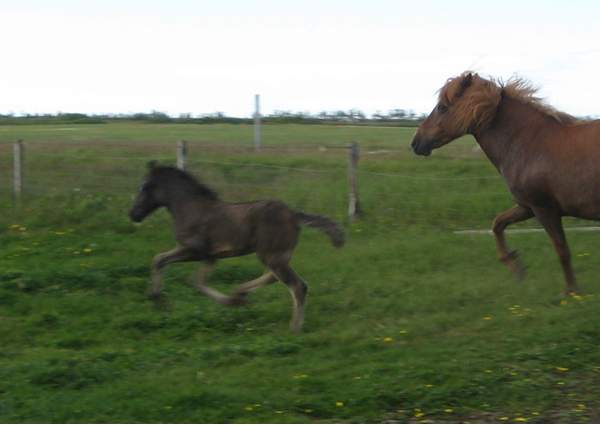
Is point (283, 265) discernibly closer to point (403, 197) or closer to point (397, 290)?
point (397, 290)

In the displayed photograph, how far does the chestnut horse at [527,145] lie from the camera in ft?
32.6

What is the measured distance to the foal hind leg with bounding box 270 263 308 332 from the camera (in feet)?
30.5

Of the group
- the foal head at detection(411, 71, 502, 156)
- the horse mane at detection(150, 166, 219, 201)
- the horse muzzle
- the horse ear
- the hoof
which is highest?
the horse ear

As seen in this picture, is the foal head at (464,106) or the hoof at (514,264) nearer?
the foal head at (464,106)

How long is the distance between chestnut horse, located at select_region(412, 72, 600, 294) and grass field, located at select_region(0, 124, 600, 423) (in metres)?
0.82

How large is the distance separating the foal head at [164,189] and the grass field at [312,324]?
90cm

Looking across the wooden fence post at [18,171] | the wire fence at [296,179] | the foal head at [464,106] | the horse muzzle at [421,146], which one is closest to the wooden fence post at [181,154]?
the wire fence at [296,179]

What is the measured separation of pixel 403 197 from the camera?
16.4 metres

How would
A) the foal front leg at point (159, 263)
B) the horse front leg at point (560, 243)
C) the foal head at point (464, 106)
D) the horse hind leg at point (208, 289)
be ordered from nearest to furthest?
the horse hind leg at point (208, 289) → the foal front leg at point (159, 263) → the horse front leg at point (560, 243) → the foal head at point (464, 106)

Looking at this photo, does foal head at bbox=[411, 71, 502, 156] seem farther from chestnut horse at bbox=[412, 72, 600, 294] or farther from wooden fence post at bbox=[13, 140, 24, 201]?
wooden fence post at bbox=[13, 140, 24, 201]

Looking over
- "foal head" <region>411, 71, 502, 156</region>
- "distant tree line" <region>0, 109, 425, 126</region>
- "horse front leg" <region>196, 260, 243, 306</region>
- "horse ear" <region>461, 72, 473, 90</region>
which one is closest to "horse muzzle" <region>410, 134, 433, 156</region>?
"foal head" <region>411, 71, 502, 156</region>

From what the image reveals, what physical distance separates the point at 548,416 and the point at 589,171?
3.73m

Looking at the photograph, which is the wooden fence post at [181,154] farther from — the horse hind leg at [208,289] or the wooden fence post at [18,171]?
the horse hind leg at [208,289]

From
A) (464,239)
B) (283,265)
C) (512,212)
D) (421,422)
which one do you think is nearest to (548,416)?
(421,422)
